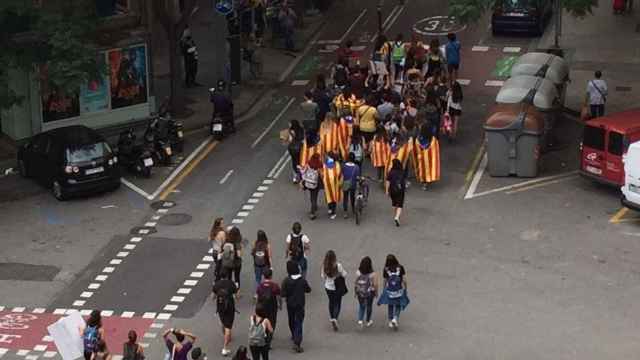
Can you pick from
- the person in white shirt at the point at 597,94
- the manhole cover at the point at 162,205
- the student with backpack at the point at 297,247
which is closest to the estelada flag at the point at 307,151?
the manhole cover at the point at 162,205

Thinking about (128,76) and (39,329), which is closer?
(39,329)

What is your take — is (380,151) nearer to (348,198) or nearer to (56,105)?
(348,198)

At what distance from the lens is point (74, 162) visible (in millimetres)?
29578

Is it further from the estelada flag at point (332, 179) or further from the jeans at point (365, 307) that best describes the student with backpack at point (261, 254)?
the estelada flag at point (332, 179)

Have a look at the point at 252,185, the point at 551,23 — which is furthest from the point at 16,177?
the point at 551,23

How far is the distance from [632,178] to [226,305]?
9941mm

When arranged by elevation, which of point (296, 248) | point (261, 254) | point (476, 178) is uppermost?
point (296, 248)

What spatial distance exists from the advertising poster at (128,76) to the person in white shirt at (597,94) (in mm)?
12227

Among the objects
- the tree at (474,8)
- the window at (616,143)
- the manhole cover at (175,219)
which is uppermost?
the tree at (474,8)

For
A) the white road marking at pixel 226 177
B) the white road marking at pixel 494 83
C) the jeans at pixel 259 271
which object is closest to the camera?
the jeans at pixel 259 271

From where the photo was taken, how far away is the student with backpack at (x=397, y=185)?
27266 mm

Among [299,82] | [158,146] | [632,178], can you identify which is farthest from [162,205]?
[299,82]

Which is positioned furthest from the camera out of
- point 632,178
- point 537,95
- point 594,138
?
point 537,95

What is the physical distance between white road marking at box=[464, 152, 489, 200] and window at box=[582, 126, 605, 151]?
273cm
